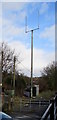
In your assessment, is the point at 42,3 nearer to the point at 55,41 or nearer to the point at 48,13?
the point at 48,13

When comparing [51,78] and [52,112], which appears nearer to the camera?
[52,112]

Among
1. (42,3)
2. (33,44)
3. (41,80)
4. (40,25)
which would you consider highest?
(42,3)

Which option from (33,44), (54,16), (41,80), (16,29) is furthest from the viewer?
(41,80)

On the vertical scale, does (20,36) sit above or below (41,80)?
above

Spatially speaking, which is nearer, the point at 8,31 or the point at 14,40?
the point at 8,31

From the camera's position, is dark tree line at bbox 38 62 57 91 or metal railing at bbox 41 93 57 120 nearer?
metal railing at bbox 41 93 57 120

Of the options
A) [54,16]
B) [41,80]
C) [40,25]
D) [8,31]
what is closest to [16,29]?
[8,31]

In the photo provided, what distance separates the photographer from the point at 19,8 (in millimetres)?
1342

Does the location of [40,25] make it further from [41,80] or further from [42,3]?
[41,80]

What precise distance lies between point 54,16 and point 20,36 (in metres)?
0.32

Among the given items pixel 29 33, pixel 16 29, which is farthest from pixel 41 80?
pixel 16 29

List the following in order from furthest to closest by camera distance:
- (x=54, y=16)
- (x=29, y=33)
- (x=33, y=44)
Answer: (x=29, y=33)
(x=33, y=44)
(x=54, y=16)

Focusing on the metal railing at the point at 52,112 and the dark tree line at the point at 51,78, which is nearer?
the metal railing at the point at 52,112

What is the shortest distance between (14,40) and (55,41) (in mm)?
320
